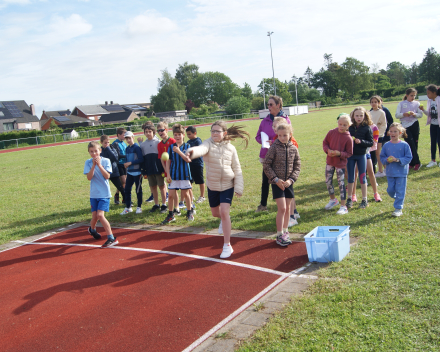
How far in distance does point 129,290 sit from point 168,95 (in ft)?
323

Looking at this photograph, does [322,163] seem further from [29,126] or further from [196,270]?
[29,126]

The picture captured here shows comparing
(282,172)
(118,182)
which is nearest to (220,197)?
(282,172)

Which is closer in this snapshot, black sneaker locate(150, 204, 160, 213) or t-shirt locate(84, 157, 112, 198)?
t-shirt locate(84, 157, 112, 198)

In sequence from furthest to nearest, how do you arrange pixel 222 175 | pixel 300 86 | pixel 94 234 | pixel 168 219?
pixel 300 86, pixel 168 219, pixel 94 234, pixel 222 175

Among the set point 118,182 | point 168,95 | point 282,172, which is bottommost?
point 118,182

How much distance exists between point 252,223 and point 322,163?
6.66m

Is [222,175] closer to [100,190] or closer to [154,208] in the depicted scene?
[100,190]

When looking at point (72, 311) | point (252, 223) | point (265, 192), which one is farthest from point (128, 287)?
point (265, 192)

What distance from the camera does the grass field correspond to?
333cm

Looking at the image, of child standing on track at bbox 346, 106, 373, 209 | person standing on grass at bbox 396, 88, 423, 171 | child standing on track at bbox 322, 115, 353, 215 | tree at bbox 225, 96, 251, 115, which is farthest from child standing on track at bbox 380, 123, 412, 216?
tree at bbox 225, 96, 251, 115

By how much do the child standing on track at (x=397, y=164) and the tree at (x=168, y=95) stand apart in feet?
315

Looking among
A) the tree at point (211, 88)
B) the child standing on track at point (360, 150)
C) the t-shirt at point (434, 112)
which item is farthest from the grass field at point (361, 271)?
the tree at point (211, 88)

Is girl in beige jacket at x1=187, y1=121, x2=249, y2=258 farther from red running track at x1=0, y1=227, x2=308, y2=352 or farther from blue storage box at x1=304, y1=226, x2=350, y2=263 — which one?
blue storage box at x1=304, y1=226, x2=350, y2=263

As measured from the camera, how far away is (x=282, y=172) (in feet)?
19.5
